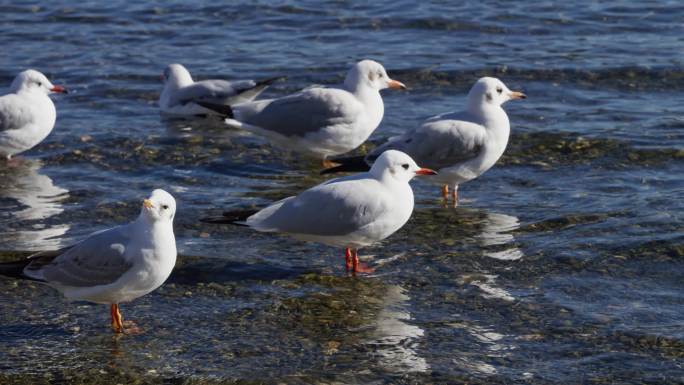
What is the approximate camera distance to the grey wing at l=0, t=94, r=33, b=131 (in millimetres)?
12711

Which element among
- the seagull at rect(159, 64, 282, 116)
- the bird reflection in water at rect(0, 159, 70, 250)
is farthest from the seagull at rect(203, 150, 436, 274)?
the seagull at rect(159, 64, 282, 116)

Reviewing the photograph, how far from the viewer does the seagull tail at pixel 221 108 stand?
13.4m

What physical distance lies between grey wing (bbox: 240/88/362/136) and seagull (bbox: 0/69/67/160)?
2.46 meters

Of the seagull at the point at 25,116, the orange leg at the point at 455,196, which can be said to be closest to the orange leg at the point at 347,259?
the orange leg at the point at 455,196

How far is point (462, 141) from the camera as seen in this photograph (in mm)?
10969

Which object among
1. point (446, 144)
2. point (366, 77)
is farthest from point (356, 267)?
point (366, 77)

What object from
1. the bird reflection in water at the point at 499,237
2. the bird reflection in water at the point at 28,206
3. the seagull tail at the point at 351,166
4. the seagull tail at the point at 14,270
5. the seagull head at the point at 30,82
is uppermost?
the seagull head at the point at 30,82

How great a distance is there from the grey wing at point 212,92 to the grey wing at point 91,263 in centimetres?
710

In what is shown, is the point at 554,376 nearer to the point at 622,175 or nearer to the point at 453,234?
the point at 453,234

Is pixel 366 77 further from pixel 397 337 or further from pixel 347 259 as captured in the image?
pixel 397 337

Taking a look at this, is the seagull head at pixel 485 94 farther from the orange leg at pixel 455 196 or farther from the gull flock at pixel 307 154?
the orange leg at pixel 455 196

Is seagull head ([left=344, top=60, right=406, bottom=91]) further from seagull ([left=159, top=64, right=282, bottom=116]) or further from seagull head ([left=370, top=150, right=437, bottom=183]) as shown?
seagull head ([left=370, top=150, right=437, bottom=183])

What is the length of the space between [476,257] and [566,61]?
24.2 ft

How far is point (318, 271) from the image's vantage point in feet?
30.4
